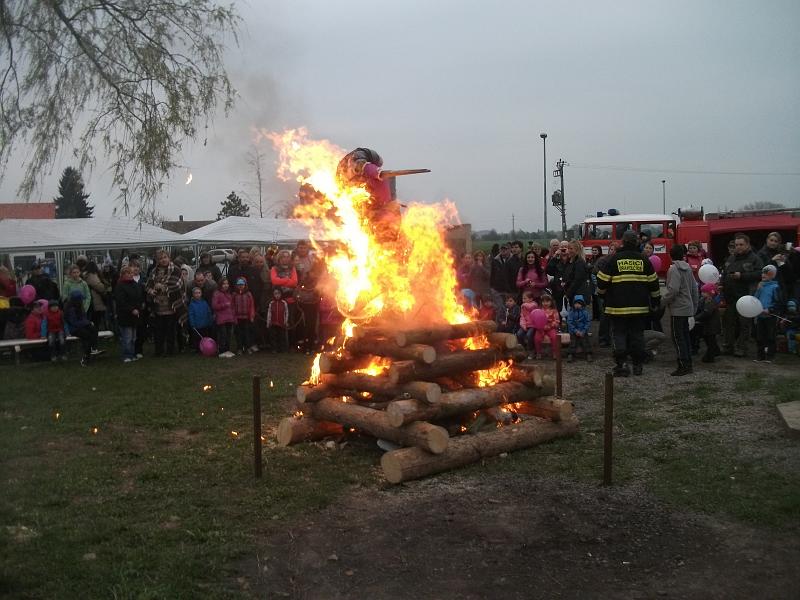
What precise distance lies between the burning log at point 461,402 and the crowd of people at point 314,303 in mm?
3903

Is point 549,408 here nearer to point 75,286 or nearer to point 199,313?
point 199,313

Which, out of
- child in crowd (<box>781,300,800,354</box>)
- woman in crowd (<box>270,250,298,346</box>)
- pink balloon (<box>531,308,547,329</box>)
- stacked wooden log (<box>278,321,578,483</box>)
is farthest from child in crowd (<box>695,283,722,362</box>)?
woman in crowd (<box>270,250,298,346</box>)

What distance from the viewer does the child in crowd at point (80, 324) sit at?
43.5 ft

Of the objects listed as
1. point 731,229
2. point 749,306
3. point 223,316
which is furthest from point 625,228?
point 223,316

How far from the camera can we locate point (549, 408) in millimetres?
7668

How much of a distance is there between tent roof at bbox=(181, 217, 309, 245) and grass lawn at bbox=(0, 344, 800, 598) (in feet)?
33.0

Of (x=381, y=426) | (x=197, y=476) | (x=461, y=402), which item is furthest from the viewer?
(x=461, y=402)

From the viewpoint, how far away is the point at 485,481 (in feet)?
20.9

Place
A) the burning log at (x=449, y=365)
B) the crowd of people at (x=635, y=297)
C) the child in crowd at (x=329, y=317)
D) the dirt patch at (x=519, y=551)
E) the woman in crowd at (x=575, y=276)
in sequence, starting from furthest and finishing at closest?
the child in crowd at (x=329, y=317) < the woman in crowd at (x=575, y=276) < the crowd of people at (x=635, y=297) < the burning log at (x=449, y=365) < the dirt patch at (x=519, y=551)

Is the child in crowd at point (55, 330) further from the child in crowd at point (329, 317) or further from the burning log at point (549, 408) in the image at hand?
the burning log at point (549, 408)

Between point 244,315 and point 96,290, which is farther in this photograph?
point 96,290

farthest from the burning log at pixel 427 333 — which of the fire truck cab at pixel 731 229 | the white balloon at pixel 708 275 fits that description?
the fire truck cab at pixel 731 229

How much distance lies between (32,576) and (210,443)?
3.23 metres

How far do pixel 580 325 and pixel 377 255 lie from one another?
5066 mm
